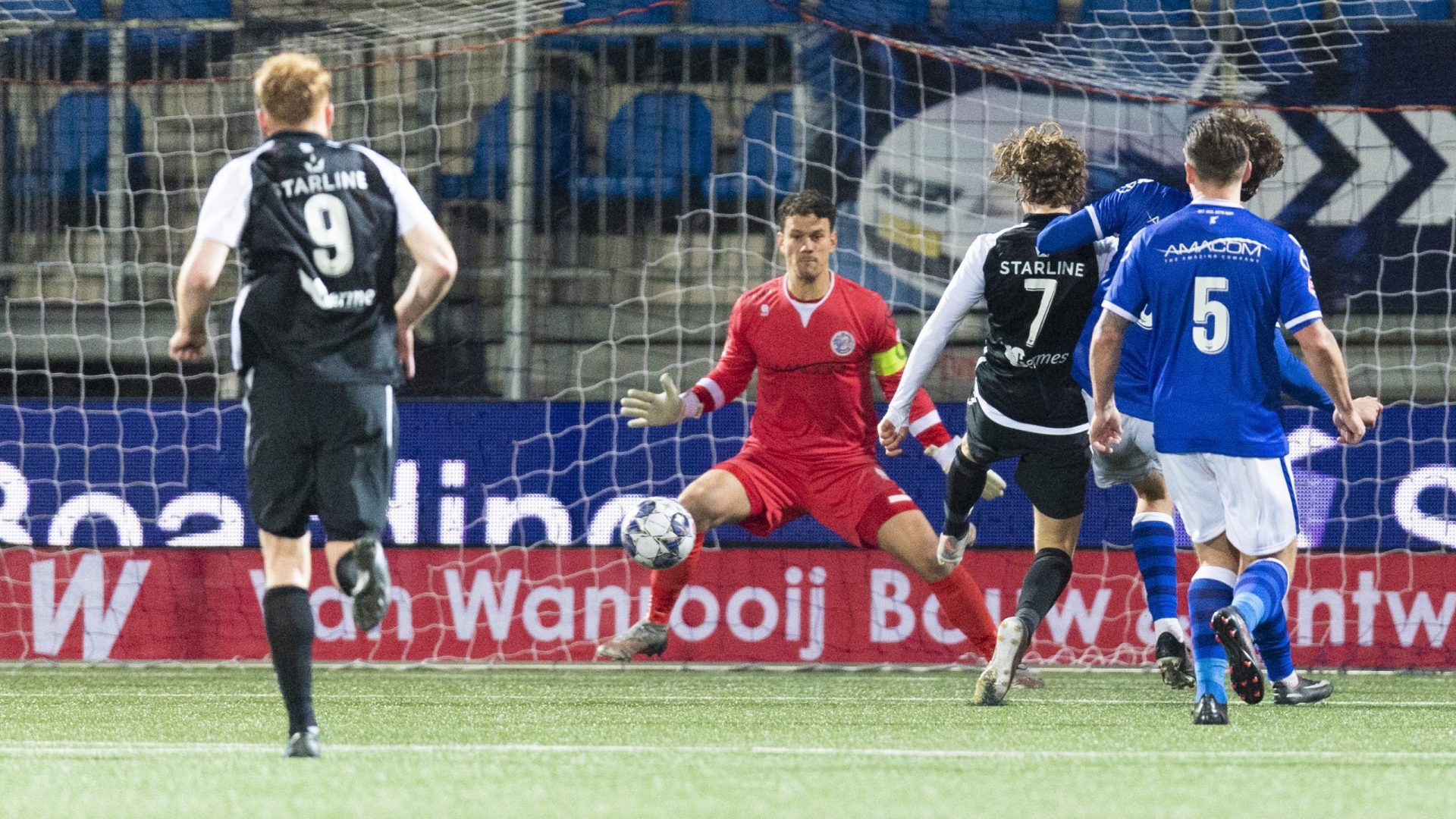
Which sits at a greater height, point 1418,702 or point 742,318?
point 742,318

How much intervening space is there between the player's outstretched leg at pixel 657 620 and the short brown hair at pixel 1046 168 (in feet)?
5.46

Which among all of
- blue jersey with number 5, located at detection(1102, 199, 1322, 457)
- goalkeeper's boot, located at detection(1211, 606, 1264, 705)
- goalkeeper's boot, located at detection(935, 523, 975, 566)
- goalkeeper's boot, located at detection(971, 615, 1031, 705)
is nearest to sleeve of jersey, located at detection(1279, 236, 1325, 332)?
blue jersey with number 5, located at detection(1102, 199, 1322, 457)

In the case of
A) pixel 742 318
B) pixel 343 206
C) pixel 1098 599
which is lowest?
pixel 1098 599

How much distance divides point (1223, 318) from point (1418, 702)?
207 centimetres

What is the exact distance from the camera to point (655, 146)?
9.76 m

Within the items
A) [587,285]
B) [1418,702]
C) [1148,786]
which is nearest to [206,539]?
[587,285]

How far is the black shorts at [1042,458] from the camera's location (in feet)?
21.9

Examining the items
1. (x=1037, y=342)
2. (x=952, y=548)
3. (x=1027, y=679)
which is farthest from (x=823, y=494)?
(x=1037, y=342)

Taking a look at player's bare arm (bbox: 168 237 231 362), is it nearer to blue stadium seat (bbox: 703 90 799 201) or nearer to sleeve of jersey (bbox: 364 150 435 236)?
sleeve of jersey (bbox: 364 150 435 236)

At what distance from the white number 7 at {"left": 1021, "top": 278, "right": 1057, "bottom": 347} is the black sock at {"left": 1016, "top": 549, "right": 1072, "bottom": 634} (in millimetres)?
694

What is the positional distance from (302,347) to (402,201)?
0.43 metres

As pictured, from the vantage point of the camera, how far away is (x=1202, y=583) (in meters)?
5.70

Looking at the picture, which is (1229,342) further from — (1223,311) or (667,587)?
(667,587)

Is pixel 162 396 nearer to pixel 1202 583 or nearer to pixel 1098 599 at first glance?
pixel 1098 599
